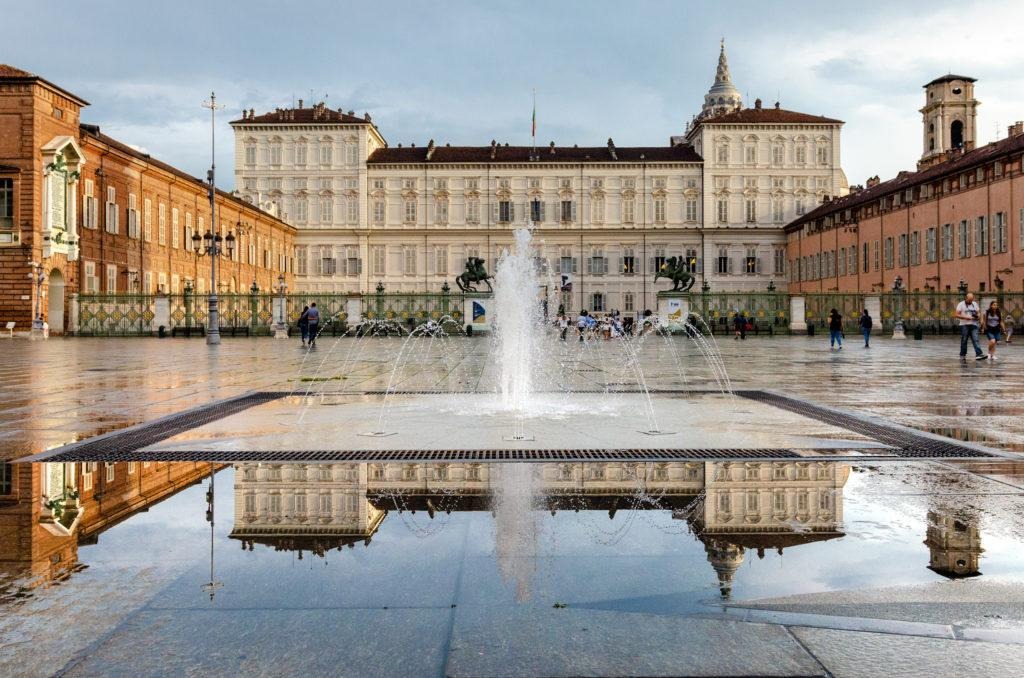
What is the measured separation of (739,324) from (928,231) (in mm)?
15476

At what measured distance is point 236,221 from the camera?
2194 inches

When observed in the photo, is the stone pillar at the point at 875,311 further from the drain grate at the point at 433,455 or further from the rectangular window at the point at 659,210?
the drain grate at the point at 433,455

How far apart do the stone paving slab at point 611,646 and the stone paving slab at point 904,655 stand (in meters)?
0.07

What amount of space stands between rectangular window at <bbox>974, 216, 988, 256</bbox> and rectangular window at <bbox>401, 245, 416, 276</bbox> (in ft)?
135

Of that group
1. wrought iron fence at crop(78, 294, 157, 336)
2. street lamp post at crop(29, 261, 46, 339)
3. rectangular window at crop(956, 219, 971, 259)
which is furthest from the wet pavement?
rectangular window at crop(956, 219, 971, 259)

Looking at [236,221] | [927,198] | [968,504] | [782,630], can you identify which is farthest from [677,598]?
[236,221]

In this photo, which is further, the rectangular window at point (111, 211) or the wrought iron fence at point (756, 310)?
the wrought iron fence at point (756, 310)

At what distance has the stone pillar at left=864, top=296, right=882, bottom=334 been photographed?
133 feet

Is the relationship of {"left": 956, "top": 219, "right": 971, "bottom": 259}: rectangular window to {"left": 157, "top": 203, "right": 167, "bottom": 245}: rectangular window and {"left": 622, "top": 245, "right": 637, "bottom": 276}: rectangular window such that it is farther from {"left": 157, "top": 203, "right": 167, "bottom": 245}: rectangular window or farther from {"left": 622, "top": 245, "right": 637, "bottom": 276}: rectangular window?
{"left": 157, "top": 203, "right": 167, "bottom": 245}: rectangular window

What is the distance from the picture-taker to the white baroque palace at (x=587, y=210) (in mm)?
70000

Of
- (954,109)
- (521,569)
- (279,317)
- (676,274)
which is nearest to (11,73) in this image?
(279,317)

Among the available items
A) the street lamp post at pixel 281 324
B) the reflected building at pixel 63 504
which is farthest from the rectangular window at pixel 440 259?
the reflected building at pixel 63 504

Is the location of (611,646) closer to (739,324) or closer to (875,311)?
(739,324)

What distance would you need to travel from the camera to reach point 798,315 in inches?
1673
